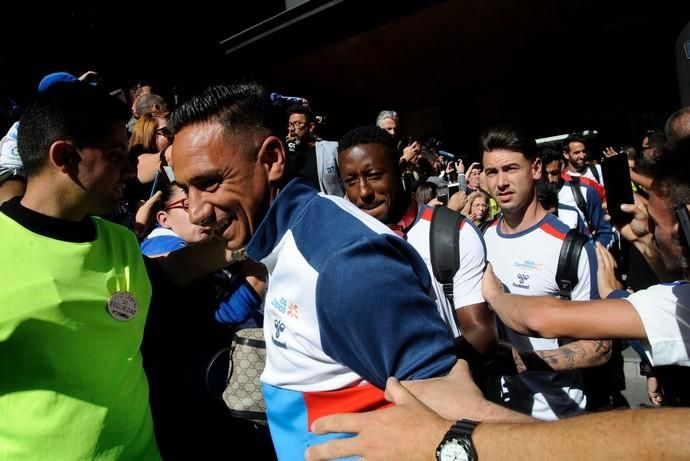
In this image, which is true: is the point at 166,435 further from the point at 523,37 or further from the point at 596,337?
the point at 523,37

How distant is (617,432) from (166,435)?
2.15 meters

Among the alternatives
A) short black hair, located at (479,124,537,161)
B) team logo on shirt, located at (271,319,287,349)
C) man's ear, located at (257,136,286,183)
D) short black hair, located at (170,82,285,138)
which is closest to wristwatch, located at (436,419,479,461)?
team logo on shirt, located at (271,319,287,349)

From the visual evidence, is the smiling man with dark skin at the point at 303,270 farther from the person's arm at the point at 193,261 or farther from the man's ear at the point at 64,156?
the person's arm at the point at 193,261

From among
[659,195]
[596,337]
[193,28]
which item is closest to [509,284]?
[596,337]

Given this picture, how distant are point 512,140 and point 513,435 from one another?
8.65 ft

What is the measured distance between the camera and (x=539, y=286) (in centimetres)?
303

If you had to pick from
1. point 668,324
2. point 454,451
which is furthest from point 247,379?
point 668,324

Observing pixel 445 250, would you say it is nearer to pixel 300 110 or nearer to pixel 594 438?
pixel 594 438

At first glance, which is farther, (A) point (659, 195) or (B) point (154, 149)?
(B) point (154, 149)

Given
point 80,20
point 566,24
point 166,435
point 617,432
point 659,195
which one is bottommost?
point 166,435

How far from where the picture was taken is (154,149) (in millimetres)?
3893

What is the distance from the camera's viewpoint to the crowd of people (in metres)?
1.14

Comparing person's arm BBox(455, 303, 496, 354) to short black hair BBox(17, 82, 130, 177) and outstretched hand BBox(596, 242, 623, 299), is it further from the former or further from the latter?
short black hair BBox(17, 82, 130, 177)

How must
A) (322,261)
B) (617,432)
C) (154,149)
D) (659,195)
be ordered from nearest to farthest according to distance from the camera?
1. (617,432)
2. (322,261)
3. (659,195)
4. (154,149)
